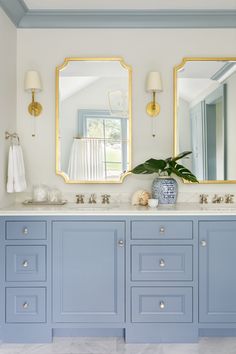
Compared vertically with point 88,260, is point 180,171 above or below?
Result: above

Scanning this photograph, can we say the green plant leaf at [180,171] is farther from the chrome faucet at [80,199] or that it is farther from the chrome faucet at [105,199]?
the chrome faucet at [80,199]

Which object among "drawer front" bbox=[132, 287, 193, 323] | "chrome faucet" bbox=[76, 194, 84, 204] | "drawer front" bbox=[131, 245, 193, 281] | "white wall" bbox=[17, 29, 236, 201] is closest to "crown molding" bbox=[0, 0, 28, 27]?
"white wall" bbox=[17, 29, 236, 201]

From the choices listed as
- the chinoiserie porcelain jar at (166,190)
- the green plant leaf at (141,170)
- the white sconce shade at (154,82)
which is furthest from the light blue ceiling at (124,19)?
the chinoiserie porcelain jar at (166,190)

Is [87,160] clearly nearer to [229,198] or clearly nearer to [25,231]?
[25,231]

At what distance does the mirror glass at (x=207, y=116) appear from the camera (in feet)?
10.3

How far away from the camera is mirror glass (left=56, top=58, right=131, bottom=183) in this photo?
3.15 m

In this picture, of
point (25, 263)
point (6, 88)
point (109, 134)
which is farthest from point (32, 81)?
point (25, 263)

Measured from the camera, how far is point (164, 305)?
105 inches

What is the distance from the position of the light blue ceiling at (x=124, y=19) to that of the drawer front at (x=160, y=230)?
5.28 ft

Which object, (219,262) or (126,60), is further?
(126,60)

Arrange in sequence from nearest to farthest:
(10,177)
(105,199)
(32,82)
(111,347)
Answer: (111,347) → (10,177) → (32,82) → (105,199)

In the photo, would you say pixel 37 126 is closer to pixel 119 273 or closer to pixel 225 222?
pixel 119 273

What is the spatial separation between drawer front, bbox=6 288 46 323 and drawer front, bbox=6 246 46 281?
0.09 meters

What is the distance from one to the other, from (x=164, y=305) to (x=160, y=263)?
29 cm
